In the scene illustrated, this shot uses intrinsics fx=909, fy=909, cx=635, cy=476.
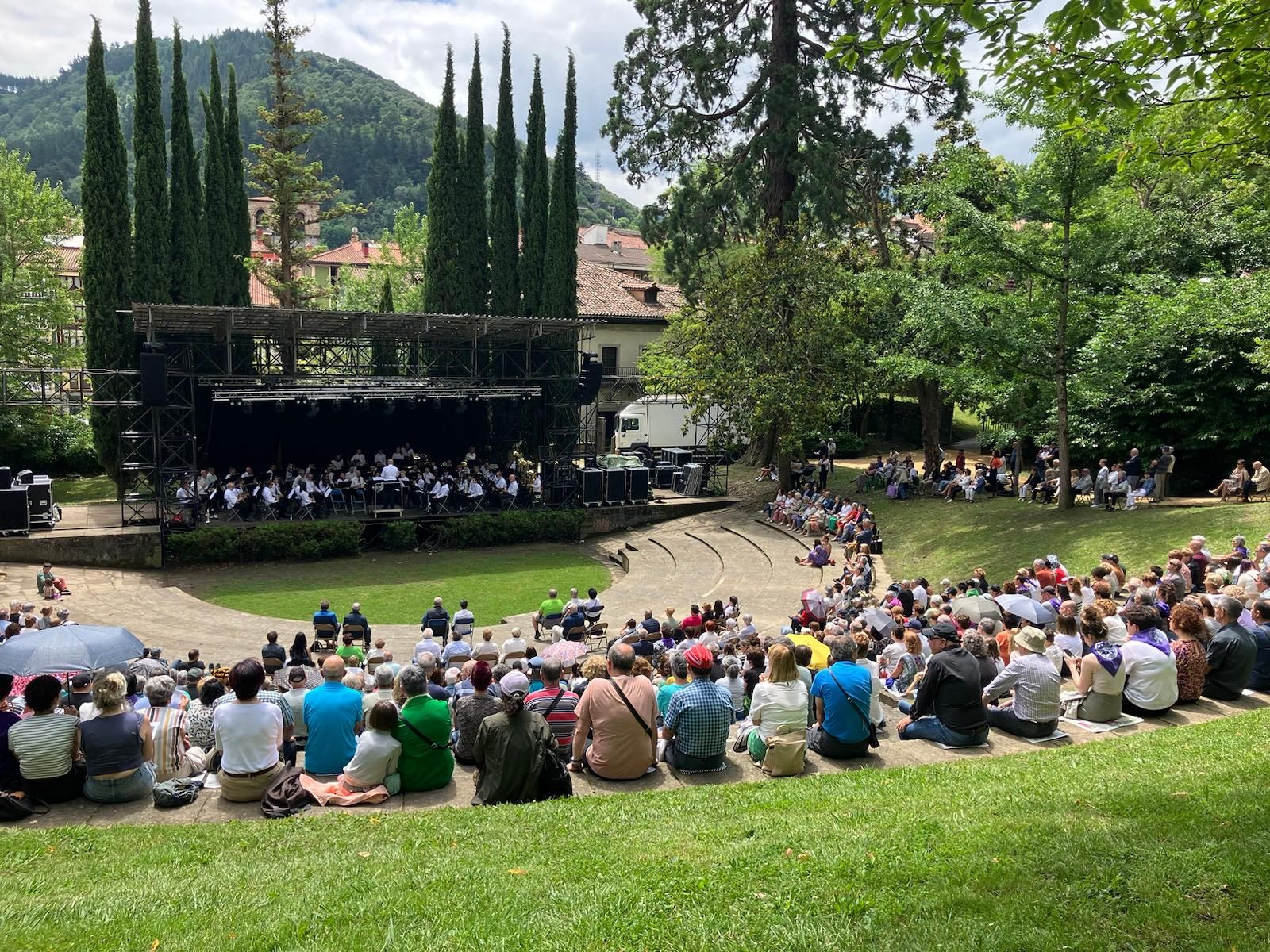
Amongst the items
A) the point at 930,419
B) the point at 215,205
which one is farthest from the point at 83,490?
the point at 930,419

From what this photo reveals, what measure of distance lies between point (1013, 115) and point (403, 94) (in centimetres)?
15007

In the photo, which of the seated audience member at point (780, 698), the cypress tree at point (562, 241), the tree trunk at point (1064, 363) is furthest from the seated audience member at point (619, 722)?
the cypress tree at point (562, 241)

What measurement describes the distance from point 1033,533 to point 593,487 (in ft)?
38.0

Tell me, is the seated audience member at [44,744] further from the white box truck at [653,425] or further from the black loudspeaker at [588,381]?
the white box truck at [653,425]

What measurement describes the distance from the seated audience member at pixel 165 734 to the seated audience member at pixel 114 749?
143 millimetres

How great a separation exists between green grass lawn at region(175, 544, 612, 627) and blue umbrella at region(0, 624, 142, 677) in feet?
24.2

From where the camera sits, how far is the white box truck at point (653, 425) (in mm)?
33188

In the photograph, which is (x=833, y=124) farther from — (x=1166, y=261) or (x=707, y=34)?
(x=1166, y=261)

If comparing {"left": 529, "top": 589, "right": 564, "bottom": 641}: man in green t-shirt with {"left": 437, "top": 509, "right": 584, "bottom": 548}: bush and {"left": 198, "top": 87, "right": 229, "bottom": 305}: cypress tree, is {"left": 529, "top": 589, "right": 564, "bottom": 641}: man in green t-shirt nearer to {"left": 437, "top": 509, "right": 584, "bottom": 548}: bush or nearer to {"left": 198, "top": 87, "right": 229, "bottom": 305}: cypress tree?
{"left": 437, "top": 509, "right": 584, "bottom": 548}: bush

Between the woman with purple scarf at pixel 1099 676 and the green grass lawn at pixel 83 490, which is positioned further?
the green grass lawn at pixel 83 490

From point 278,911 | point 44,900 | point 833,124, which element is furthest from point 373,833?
point 833,124

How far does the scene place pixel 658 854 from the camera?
470cm

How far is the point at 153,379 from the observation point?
64.2 ft

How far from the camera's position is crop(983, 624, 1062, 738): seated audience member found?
6.90m
